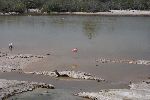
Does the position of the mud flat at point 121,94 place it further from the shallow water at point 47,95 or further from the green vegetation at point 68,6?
the green vegetation at point 68,6

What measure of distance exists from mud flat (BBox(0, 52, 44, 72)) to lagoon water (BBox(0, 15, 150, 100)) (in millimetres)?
1002

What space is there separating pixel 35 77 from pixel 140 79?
7486 millimetres

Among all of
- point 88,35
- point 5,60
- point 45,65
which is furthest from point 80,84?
point 88,35

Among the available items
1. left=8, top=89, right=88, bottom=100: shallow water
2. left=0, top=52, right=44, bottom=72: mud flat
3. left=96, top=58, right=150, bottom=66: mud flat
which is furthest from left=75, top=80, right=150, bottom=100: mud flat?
left=0, top=52, right=44, bottom=72: mud flat

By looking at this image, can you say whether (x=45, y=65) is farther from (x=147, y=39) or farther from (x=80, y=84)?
(x=147, y=39)

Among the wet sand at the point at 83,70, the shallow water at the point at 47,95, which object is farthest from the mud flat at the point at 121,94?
the wet sand at the point at 83,70

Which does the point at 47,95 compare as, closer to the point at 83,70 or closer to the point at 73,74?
the point at 73,74

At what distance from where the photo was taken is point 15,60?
1251 inches

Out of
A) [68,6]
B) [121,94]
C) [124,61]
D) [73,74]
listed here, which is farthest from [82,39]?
[68,6]

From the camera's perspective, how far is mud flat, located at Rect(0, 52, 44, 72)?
29269mm

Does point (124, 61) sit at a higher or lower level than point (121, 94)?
lower

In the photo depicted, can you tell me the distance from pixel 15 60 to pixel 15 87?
916 cm

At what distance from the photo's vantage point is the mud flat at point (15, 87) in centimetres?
2168

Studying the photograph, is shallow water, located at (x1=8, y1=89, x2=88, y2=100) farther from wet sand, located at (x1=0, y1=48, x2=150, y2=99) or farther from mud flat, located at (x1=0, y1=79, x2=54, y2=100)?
wet sand, located at (x1=0, y1=48, x2=150, y2=99)
